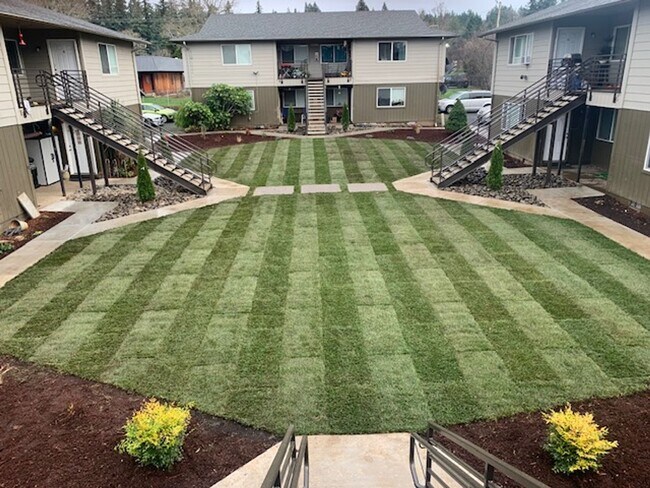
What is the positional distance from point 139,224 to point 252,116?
19193mm

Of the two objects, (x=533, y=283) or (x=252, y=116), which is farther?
(x=252, y=116)

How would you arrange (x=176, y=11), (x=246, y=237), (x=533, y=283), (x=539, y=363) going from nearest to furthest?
(x=539, y=363)
(x=533, y=283)
(x=246, y=237)
(x=176, y=11)

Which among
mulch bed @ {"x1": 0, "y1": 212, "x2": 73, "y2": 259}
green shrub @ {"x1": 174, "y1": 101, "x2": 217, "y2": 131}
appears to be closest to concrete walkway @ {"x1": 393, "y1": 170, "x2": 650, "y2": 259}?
mulch bed @ {"x1": 0, "y1": 212, "x2": 73, "y2": 259}

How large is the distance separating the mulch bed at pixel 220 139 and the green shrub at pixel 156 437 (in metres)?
21.8

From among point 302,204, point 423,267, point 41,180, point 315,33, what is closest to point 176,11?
point 315,33

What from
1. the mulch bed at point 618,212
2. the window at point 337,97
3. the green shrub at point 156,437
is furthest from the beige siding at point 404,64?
the green shrub at point 156,437

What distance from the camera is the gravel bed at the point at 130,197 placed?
49.6ft

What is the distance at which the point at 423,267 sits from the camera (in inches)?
409

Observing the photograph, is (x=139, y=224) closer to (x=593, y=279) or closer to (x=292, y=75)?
(x=593, y=279)

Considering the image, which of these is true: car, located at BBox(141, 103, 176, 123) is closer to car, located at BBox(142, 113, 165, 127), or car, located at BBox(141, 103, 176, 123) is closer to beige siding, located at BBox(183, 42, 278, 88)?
car, located at BBox(142, 113, 165, 127)

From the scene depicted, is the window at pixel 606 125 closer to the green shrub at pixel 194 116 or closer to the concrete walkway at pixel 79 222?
the concrete walkway at pixel 79 222

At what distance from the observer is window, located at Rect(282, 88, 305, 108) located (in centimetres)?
3262

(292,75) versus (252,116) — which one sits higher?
(292,75)

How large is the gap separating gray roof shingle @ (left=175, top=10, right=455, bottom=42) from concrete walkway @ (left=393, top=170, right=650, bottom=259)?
15.8 m
